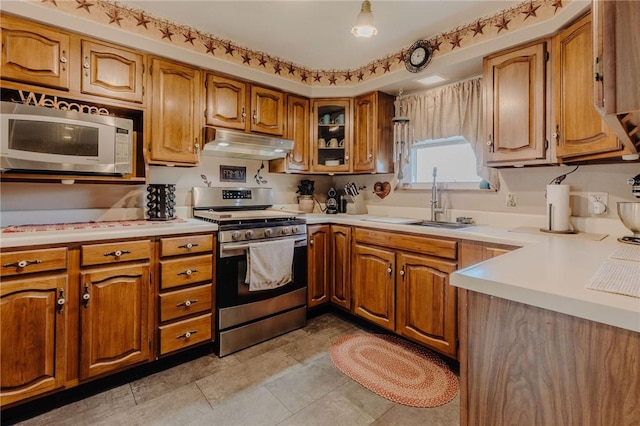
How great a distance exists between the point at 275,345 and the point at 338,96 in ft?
7.92

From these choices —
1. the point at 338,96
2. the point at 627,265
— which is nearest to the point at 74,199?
the point at 338,96

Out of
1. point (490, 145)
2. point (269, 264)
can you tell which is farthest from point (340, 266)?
point (490, 145)

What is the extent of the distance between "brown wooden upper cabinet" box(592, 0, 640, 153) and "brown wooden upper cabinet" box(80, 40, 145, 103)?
245 centimetres

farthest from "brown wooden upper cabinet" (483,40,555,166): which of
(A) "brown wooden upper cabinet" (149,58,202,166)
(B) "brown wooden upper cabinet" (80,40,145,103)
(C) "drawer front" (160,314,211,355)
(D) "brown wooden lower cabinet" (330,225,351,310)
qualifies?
(B) "brown wooden upper cabinet" (80,40,145,103)

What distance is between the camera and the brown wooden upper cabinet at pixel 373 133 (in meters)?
2.95

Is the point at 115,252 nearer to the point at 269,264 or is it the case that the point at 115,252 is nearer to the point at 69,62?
the point at 269,264

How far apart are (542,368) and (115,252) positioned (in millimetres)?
2069

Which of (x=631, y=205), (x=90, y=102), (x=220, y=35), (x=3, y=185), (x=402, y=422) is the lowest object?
(x=402, y=422)

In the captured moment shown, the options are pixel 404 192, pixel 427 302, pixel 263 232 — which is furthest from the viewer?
pixel 404 192

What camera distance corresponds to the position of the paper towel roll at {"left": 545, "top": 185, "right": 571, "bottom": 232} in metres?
1.89

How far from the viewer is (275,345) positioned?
7.77 feet

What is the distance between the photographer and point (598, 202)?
1.91m

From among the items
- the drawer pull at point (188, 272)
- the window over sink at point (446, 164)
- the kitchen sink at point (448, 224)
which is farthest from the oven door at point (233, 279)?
the window over sink at point (446, 164)

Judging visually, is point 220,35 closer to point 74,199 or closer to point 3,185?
point 74,199
